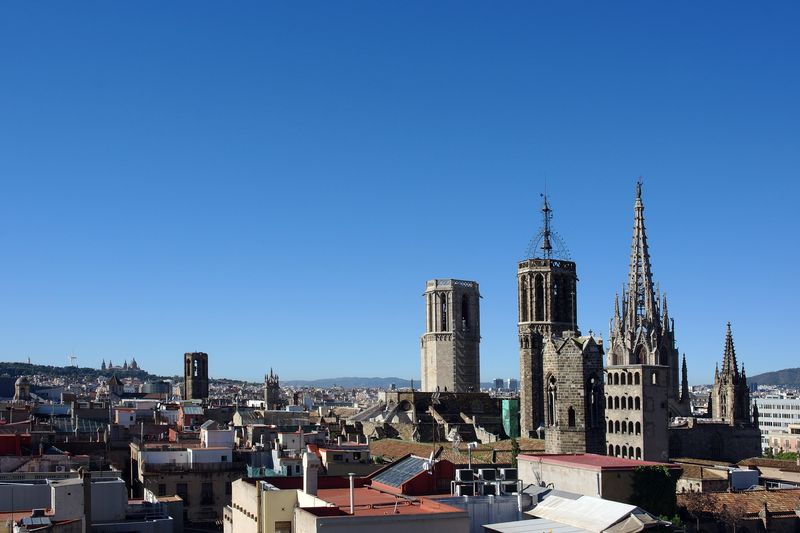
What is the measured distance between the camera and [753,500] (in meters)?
47.3

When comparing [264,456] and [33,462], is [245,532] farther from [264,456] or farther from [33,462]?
[264,456]

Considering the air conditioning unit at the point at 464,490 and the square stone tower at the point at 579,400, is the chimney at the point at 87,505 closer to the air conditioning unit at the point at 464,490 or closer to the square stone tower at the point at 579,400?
the air conditioning unit at the point at 464,490

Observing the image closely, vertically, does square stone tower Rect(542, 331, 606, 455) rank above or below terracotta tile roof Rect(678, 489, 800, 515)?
above

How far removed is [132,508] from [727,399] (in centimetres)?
5785

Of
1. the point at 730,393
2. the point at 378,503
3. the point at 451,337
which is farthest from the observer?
the point at 451,337

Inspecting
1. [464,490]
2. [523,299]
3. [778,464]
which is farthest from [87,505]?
[523,299]

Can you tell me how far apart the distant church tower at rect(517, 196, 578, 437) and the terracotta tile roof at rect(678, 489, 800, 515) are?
999 inches

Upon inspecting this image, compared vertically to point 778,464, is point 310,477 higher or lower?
higher

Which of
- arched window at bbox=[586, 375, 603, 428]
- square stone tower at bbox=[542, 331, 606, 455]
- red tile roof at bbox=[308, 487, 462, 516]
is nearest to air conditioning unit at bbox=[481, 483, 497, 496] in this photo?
red tile roof at bbox=[308, 487, 462, 516]

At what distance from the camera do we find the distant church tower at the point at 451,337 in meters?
99.1

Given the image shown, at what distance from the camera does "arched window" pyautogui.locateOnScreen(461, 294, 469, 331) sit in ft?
331

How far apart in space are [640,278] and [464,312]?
52.4 ft

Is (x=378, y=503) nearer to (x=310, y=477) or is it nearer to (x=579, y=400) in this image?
(x=310, y=477)

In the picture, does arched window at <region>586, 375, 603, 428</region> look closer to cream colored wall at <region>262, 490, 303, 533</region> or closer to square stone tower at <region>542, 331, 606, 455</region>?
square stone tower at <region>542, 331, 606, 455</region>
